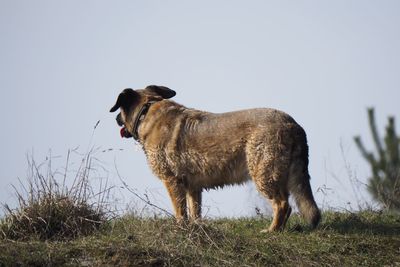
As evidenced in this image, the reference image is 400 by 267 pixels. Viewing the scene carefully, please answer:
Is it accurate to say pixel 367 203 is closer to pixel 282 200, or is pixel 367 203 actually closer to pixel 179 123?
pixel 282 200

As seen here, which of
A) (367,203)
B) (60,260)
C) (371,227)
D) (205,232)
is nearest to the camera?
(60,260)

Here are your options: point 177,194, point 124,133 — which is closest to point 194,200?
point 177,194

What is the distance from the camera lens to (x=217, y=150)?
28.8 ft

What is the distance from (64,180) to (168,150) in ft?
5.08

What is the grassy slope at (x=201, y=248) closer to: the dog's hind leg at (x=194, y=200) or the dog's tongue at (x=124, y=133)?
the dog's hind leg at (x=194, y=200)

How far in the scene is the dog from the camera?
834 cm

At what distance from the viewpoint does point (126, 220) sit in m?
8.41

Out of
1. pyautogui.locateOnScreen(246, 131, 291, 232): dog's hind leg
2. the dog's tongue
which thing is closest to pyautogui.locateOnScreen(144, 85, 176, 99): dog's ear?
the dog's tongue

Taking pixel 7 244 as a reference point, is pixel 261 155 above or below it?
above

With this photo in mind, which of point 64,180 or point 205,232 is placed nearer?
point 205,232

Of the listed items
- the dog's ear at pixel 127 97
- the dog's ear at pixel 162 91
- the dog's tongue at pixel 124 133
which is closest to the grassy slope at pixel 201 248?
the dog's tongue at pixel 124 133

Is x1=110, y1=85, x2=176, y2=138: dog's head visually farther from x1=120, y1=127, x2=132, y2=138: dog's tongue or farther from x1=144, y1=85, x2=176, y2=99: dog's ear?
x1=144, y1=85, x2=176, y2=99: dog's ear

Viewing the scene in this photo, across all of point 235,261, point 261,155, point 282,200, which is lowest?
point 235,261

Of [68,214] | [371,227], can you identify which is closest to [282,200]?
[371,227]
